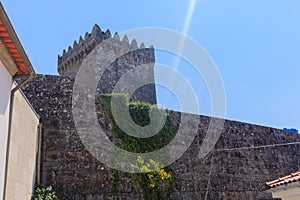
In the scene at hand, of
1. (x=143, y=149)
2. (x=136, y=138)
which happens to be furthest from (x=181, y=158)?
(x=136, y=138)

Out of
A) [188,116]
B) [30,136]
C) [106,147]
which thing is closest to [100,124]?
[106,147]

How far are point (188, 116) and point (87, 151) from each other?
12.1 ft

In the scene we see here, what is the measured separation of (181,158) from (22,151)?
482 cm

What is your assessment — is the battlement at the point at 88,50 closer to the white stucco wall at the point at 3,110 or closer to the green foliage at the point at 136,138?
the green foliage at the point at 136,138

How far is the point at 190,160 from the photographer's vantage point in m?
10.6

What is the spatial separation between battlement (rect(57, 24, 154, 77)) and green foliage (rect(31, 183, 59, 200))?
999 cm

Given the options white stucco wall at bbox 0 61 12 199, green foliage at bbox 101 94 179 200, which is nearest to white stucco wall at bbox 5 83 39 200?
white stucco wall at bbox 0 61 12 199

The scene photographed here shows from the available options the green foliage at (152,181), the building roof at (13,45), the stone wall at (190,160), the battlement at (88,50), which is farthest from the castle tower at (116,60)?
the building roof at (13,45)

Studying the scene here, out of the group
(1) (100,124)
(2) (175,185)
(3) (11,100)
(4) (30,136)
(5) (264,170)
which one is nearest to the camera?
(3) (11,100)

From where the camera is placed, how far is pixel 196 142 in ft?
36.4

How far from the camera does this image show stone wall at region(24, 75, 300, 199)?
8.45 metres

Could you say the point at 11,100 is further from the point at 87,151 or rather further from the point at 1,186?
the point at 87,151

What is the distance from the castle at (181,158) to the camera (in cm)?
845

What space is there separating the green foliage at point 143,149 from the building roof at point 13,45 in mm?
3570
